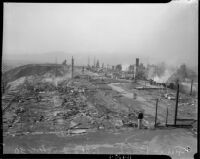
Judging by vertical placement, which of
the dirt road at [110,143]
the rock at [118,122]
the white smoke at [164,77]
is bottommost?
the dirt road at [110,143]

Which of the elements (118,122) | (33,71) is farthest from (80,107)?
(33,71)

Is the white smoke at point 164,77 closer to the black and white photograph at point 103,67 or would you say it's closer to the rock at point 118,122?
the black and white photograph at point 103,67

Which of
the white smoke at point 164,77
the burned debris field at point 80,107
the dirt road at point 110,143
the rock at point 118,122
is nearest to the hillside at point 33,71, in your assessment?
the burned debris field at point 80,107

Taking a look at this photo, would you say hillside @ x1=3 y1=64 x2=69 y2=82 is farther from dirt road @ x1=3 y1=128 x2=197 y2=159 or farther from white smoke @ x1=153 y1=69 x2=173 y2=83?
white smoke @ x1=153 y1=69 x2=173 y2=83

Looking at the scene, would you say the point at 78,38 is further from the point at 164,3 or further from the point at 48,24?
the point at 164,3

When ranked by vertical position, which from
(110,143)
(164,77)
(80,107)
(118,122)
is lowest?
(110,143)

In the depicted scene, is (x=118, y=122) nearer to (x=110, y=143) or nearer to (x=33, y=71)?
(x=110, y=143)

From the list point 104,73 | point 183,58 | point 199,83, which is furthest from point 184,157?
point 104,73
